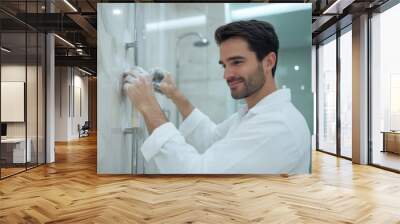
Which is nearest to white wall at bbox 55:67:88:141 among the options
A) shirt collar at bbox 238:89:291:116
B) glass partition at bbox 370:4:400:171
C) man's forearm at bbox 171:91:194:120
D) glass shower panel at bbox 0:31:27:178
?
glass shower panel at bbox 0:31:27:178

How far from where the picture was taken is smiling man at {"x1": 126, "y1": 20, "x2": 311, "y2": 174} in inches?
251

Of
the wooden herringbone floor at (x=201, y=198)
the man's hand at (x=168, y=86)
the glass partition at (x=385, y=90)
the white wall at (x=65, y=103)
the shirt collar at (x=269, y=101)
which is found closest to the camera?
the wooden herringbone floor at (x=201, y=198)

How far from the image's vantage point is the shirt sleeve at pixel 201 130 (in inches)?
253

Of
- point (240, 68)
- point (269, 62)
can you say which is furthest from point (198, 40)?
point (269, 62)

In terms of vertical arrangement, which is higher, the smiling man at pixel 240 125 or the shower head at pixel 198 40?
the shower head at pixel 198 40

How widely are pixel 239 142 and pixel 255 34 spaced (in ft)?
5.92

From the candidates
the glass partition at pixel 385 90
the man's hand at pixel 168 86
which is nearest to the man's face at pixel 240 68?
the man's hand at pixel 168 86

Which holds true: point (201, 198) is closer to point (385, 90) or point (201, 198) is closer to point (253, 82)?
point (253, 82)

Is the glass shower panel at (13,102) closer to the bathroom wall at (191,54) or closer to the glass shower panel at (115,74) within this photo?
the glass shower panel at (115,74)

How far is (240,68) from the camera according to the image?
6395 mm

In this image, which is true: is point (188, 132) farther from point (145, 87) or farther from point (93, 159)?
point (93, 159)

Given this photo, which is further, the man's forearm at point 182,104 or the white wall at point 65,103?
the white wall at point 65,103

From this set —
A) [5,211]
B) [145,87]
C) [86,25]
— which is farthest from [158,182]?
[86,25]

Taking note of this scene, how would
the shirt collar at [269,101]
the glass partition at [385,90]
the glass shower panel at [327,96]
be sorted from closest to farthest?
1. the shirt collar at [269,101]
2. the glass partition at [385,90]
3. the glass shower panel at [327,96]
